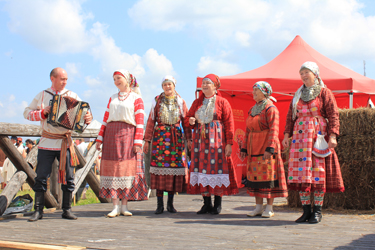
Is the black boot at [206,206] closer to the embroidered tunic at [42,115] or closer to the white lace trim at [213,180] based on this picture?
the white lace trim at [213,180]

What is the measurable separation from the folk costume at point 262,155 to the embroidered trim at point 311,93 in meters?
0.40

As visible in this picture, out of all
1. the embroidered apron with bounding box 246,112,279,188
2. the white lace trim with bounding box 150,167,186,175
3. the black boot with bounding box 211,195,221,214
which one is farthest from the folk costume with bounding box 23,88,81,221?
the embroidered apron with bounding box 246,112,279,188

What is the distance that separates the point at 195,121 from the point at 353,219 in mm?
2146

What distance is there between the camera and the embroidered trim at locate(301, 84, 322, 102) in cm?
420

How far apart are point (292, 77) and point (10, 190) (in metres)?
5.83

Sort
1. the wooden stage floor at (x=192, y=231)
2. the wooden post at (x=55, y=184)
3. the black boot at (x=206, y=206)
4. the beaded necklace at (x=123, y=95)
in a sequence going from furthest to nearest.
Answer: the wooden post at (x=55, y=184) → the black boot at (x=206, y=206) → the beaded necklace at (x=123, y=95) → the wooden stage floor at (x=192, y=231)

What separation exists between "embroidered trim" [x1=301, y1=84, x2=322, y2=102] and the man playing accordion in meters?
2.39

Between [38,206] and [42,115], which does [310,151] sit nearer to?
[42,115]

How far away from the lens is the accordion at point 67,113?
13.8 ft

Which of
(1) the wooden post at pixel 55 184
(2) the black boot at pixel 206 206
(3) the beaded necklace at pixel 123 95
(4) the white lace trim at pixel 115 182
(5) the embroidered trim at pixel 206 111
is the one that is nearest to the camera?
(4) the white lace trim at pixel 115 182

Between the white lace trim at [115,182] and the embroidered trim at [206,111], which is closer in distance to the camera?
the white lace trim at [115,182]

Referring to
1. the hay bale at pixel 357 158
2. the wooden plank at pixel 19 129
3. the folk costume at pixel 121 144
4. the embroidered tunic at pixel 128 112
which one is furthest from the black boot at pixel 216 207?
the wooden plank at pixel 19 129

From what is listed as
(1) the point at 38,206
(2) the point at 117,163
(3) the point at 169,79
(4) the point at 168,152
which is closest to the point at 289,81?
(3) the point at 169,79

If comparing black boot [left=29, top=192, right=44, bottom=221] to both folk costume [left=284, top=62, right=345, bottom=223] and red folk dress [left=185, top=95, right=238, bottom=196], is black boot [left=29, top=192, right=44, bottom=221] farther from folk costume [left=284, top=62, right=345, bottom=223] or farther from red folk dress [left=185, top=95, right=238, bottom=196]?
folk costume [left=284, top=62, right=345, bottom=223]
